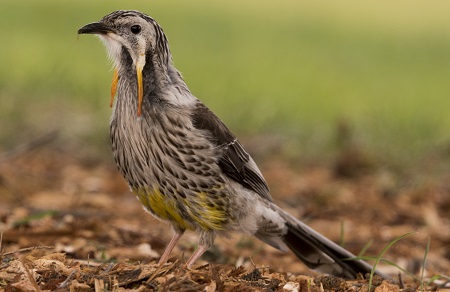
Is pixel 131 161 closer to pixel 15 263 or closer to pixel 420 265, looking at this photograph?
pixel 15 263

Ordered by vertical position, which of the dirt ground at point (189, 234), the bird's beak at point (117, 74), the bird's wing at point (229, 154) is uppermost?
the bird's beak at point (117, 74)

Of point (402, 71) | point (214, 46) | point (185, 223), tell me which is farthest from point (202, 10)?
point (185, 223)

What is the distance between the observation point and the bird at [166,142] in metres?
5.80

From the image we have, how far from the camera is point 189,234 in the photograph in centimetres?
825

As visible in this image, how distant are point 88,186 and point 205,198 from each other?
13.0ft

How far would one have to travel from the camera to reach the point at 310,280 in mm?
5422

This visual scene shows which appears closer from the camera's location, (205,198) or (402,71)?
(205,198)

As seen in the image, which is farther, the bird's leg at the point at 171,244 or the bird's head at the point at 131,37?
the bird's leg at the point at 171,244

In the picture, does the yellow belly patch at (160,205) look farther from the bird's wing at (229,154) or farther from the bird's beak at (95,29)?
the bird's beak at (95,29)

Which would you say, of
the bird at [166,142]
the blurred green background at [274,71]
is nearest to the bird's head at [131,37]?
the bird at [166,142]

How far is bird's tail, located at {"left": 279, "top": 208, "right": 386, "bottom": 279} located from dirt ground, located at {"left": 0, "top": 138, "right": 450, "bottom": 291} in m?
0.16

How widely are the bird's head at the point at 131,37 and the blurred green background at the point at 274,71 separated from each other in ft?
0.94

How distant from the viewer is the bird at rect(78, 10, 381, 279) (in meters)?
5.80

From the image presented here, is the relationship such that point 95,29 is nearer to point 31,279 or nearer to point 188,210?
point 188,210
